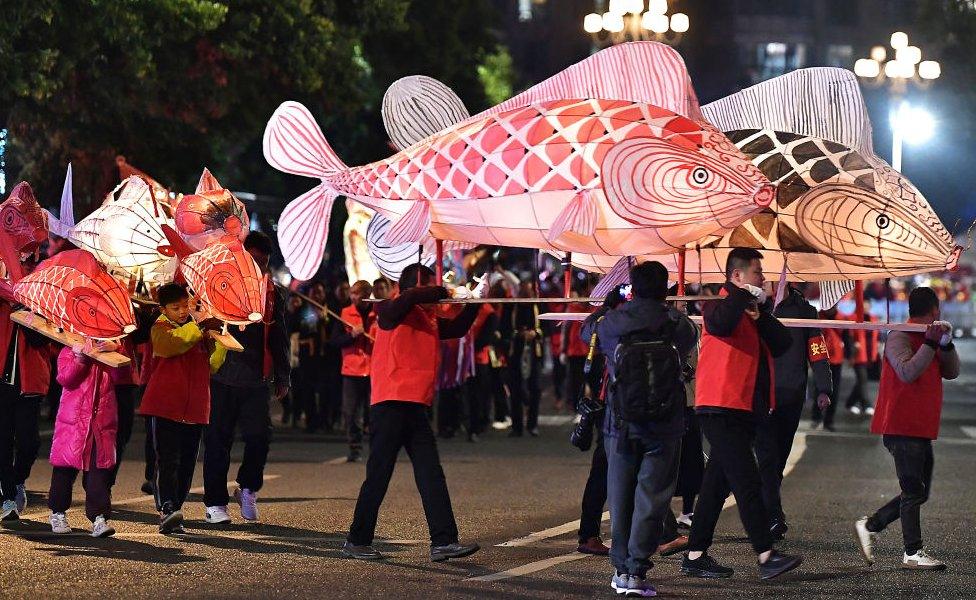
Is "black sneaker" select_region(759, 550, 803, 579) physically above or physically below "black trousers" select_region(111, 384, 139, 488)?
below

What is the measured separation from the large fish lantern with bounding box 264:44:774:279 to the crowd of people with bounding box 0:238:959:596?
1.36 ft

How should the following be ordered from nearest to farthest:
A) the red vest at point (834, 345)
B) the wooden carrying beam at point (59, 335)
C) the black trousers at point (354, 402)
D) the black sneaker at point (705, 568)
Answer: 1. the black sneaker at point (705, 568)
2. the wooden carrying beam at point (59, 335)
3. the black trousers at point (354, 402)
4. the red vest at point (834, 345)

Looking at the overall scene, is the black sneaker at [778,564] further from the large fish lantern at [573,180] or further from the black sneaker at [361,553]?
the black sneaker at [361,553]

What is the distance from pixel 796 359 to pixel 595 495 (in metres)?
1.74

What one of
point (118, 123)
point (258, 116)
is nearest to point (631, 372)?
point (118, 123)

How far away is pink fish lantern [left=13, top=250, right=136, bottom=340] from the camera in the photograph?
422 inches

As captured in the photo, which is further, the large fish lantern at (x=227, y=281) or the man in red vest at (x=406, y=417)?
the large fish lantern at (x=227, y=281)

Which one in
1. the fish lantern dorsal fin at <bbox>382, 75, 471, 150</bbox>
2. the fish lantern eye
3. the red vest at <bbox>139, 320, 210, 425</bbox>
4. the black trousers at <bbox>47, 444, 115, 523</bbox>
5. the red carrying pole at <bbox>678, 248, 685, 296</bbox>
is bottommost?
the black trousers at <bbox>47, 444, 115, 523</bbox>

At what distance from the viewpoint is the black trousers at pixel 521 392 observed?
20797mm

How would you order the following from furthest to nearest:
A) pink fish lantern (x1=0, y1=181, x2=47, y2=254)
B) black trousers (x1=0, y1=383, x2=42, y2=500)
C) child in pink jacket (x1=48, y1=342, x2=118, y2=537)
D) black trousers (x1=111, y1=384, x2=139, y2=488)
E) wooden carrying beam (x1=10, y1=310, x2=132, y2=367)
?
A: black trousers (x1=111, y1=384, x2=139, y2=488) < black trousers (x1=0, y1=383, x2=42, y2=500) < pink fish lantern (x1=0, y1=181, x2=47, y2=254) < child in pink jacket (x1=48, y1=342, x2=118, y2=537) < wooden carrying beam (x1=10, y1=310, x2=132, y2=367)

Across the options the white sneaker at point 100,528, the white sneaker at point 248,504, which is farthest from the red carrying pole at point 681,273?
the white sneaker at point 100,528

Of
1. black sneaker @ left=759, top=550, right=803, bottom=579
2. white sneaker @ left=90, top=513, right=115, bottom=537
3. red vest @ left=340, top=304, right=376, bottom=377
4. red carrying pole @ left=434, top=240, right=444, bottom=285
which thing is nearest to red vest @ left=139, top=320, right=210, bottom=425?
white sneaker @ left=90, top=513, right=115, bottom=537

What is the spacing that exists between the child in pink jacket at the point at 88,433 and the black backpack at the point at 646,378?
3.44m

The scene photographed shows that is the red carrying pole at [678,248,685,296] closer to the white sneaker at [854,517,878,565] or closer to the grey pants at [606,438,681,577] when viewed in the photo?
the grey pants at [606,438,681,577]
